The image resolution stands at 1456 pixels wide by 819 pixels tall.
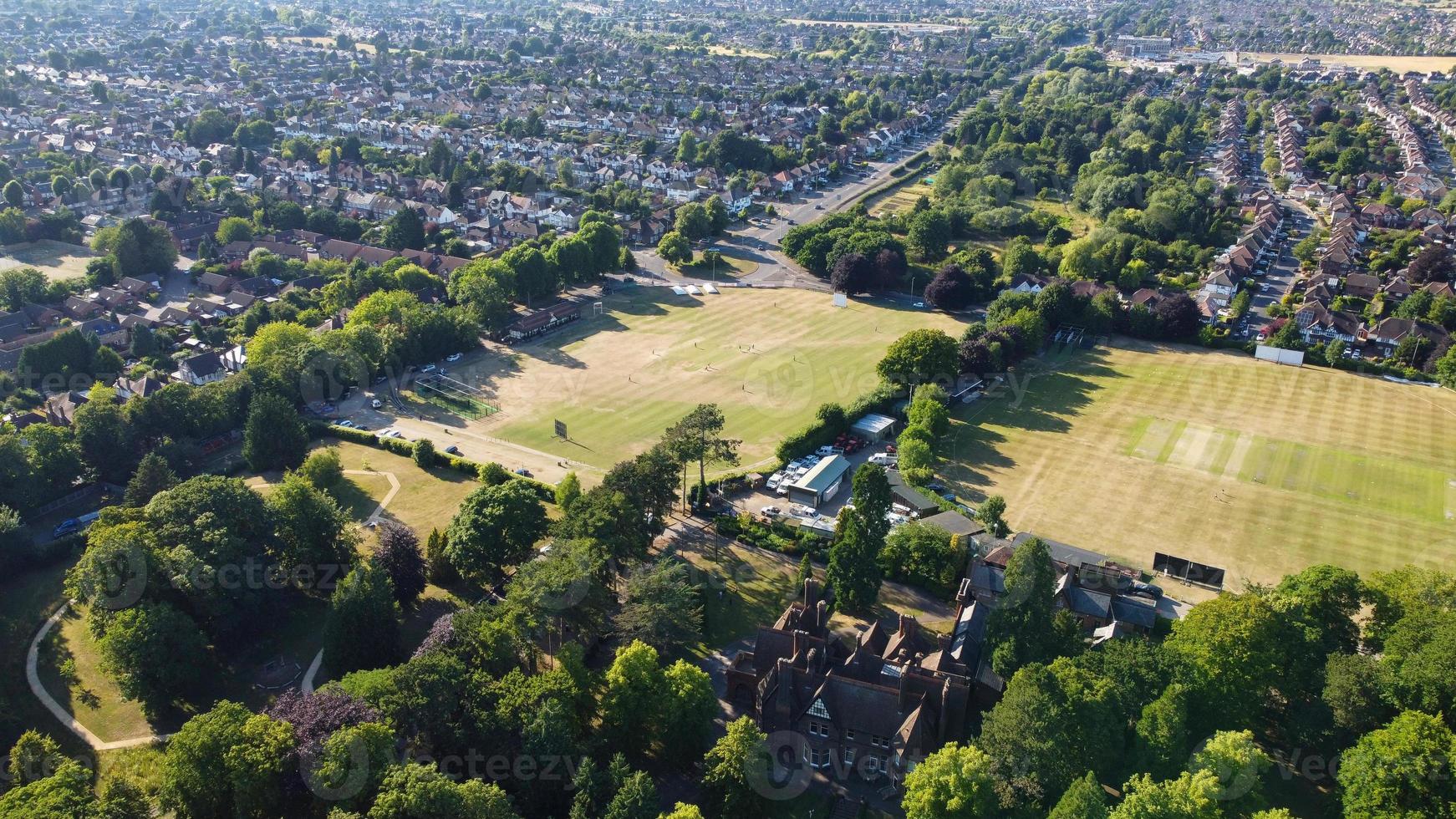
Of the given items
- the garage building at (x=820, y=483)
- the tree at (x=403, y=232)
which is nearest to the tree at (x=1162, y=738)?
the garage building at (x=820, y=483)

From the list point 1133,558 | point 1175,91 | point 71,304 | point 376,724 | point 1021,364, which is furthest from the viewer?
point 1175,91

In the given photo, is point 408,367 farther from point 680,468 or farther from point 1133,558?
point 1133,558

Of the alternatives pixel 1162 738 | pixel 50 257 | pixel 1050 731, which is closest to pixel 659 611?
pixel 1050 731

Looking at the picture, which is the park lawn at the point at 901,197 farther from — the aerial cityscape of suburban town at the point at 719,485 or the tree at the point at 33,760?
the tree at the point at 33,760

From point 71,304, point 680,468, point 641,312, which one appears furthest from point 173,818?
point 71,304

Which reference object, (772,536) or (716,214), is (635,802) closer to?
(772,536)

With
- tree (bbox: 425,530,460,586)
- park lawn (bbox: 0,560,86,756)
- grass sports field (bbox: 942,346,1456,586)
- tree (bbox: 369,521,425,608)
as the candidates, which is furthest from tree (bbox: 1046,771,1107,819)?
park lawn (bbox: 0,560,86,756)
